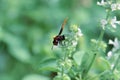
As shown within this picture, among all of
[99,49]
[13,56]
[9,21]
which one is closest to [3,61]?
→ [13,56]

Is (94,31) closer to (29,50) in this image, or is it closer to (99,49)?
(29,50)

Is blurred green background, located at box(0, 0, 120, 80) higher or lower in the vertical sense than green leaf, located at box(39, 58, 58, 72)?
higher

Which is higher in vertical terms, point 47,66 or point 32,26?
point 32,26

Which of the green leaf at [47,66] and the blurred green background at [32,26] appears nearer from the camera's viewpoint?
the green leaf at [47,66]

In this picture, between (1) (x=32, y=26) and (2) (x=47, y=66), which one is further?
(1) (x=32, y=26)

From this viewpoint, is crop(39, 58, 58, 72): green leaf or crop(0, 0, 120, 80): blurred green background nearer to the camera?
crop(39, 58, 58, 72): green leaf

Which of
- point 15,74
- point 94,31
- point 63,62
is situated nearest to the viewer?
point 63,62

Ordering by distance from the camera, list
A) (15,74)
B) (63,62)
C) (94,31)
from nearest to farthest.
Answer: (63,62)
(15,74)
(94,31)

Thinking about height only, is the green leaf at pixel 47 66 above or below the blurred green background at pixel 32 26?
below
